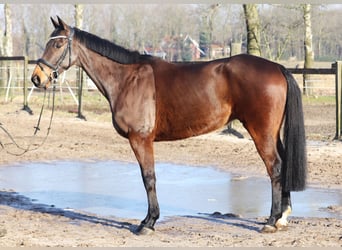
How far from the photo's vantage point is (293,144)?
6234 millimetres

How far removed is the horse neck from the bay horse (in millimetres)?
11

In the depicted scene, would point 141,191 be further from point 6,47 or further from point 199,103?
point 6,47

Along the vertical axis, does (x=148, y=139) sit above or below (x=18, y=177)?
above

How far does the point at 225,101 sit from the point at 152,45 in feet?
142

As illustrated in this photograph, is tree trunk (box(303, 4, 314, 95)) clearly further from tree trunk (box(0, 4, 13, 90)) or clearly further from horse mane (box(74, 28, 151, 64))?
horse mane (box(74, 28, 151, 64))

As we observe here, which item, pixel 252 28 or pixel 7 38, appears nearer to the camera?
pixel 252 28

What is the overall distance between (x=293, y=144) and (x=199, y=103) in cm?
104

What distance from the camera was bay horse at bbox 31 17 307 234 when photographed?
20.2 ft

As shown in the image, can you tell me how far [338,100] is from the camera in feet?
41.8

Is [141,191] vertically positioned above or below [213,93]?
below

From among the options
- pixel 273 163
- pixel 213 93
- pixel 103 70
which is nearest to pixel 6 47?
pixel 103 70

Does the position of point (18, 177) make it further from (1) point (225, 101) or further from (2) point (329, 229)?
(2) point (329, 229)

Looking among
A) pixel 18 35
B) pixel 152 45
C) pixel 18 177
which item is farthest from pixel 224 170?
pixel 18 35

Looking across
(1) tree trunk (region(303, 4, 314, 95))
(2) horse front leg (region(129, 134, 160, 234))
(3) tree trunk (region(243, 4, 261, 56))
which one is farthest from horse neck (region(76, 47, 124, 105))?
(1) tree trunk (region(303, 4, 314, 95))
